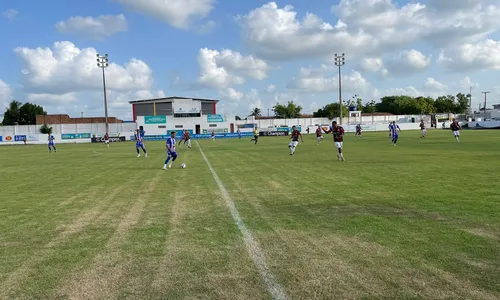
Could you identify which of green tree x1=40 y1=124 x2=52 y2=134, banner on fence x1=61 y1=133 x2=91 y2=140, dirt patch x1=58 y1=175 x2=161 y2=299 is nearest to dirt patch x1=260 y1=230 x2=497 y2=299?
dirt patch x1=58 y1=175 x2=161 y2=299

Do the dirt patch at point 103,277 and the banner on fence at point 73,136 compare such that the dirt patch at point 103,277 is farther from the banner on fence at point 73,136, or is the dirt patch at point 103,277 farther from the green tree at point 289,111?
the green tree at point 289,111

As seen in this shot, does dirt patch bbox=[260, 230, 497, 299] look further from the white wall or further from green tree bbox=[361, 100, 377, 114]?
green tree bbox=[361, 100, 377, 114]

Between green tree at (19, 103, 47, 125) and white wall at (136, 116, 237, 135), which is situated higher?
green tree at (19, 103, 47, 125)

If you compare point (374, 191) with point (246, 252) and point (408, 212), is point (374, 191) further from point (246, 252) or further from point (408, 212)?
point (246, 252)

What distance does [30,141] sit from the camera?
67875 millimetres

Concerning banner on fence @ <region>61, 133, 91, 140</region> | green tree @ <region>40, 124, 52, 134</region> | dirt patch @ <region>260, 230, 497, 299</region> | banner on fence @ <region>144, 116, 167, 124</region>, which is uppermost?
banner on fence @ <region>144, 116, 167, 124</region>

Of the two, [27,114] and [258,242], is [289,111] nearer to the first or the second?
[27,114]

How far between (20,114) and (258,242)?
11921cm

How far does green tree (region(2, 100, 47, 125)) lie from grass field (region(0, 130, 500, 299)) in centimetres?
10953

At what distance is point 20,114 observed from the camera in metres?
105

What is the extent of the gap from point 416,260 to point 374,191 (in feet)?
16.9

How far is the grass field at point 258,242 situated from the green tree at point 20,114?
10953 centimetres

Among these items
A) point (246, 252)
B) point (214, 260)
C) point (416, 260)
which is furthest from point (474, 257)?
point (214, 260)

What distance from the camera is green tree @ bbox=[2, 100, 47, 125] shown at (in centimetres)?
10388
